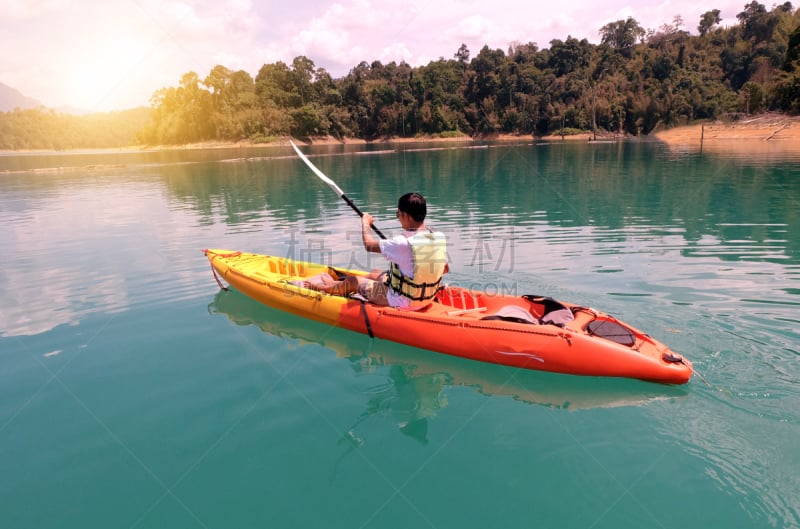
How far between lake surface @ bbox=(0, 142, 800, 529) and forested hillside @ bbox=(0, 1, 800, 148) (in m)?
70.4

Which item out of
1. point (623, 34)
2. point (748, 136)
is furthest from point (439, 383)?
point (623, 34)

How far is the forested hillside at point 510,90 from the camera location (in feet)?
237

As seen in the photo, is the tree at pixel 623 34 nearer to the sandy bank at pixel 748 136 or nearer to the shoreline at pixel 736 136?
the shoreline at pixel 736 136

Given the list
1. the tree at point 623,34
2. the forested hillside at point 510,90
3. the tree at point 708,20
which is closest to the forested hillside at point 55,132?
the forested hillside at point 510,90

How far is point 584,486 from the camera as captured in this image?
3.83 meters

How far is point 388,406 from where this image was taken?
5.12 m

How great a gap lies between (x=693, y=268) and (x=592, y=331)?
462 cm

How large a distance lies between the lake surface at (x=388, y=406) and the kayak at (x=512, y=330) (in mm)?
201

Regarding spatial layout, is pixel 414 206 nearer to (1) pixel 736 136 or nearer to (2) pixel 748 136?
(2) pixel 748 136

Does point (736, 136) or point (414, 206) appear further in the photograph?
point (736, 136)

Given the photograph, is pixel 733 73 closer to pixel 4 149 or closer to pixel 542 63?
pixel 542 63

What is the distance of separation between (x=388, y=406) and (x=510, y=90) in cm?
9084

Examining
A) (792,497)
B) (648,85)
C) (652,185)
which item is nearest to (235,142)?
(648,85)

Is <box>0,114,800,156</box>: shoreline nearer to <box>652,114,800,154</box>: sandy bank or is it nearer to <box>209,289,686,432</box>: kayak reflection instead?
<box>652,114,800,154</box>: sandy bank
